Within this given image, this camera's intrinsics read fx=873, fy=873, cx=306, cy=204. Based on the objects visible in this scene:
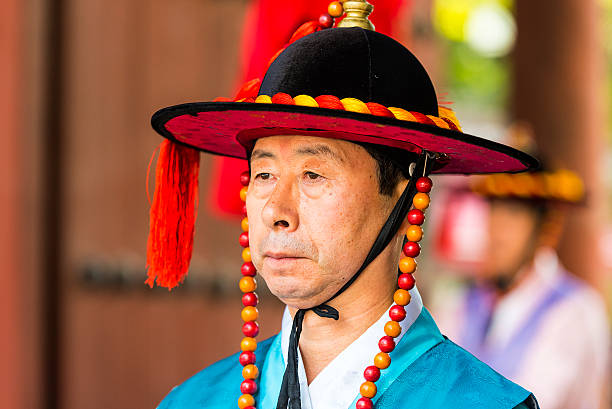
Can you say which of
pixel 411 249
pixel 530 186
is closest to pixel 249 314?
pixel 411 249

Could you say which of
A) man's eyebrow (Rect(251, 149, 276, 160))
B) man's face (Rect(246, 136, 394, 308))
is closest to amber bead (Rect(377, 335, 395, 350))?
man's face (Rect(246, 136, 394, 308))

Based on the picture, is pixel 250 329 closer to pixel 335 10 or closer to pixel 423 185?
pixel 423 185

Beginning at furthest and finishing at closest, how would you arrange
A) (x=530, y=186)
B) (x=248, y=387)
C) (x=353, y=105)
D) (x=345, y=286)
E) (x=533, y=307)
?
(x=530, y=186) → (x=533, y=307) → (x=248, y=387) → (x=345, y=286) → (x=353, y=105)

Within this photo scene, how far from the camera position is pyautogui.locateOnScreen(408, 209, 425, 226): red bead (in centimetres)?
146

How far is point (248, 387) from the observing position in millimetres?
1569

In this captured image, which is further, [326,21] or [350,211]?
[326,21]

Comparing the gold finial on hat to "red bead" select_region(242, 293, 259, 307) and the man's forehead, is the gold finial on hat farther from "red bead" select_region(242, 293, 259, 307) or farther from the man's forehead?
"red bead" select_region(242, 293, 259, 307)

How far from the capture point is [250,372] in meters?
1.59

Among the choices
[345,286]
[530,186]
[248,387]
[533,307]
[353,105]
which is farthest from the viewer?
[530,186]

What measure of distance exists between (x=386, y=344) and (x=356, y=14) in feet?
1.89

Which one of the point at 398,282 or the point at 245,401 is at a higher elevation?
the point at 398,282

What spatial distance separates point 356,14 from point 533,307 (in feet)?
7.42

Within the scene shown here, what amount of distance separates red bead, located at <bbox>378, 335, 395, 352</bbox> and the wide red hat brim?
32 cm

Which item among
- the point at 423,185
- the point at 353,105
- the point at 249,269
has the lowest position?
the point at 249,269
